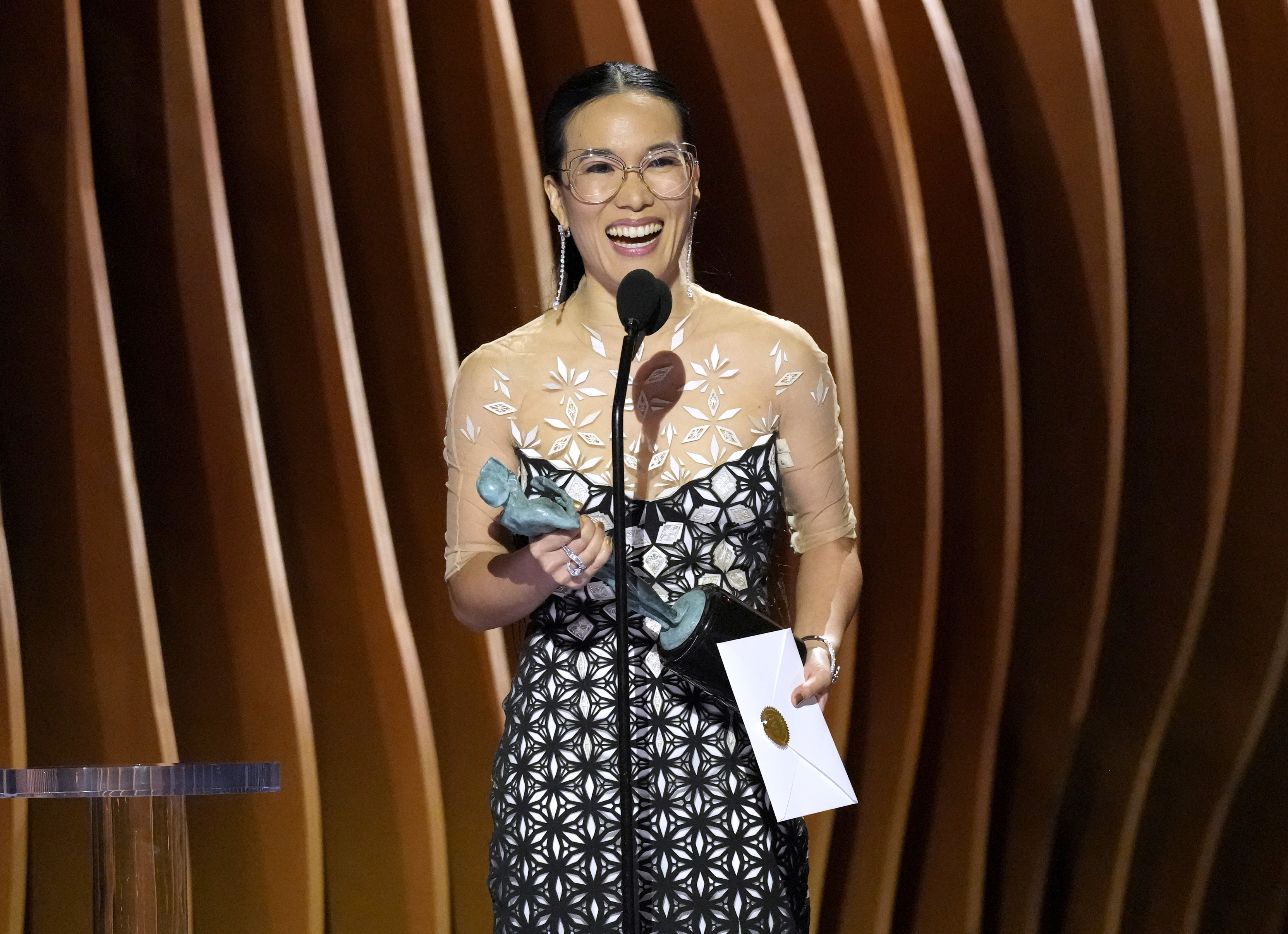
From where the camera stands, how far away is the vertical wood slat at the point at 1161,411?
306 centimetres

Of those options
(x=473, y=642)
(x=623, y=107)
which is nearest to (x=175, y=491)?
(x=473, y=642)

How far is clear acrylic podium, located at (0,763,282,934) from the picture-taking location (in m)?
1.29

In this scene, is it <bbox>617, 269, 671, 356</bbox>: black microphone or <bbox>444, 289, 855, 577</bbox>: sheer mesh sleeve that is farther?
<bbox>444, 289, 855, 577</bbox>: sheer mesh sleeve

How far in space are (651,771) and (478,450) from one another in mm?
458

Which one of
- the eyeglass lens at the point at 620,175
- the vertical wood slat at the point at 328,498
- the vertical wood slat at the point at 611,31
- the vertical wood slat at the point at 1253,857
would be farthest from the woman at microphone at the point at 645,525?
the vertical wood slat at the point at 1253,857

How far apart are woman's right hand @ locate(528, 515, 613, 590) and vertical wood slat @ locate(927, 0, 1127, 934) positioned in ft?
6.67

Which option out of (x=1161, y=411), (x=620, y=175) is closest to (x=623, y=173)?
(x=620, y=175)

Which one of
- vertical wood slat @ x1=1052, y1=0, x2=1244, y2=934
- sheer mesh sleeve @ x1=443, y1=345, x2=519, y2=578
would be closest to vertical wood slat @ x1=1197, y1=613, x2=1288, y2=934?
vertical wood slat @ x1=1052, y1=0, x2=1244, y2=934

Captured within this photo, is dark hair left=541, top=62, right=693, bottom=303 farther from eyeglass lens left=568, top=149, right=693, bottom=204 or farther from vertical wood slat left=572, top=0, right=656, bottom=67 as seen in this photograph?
vertical wood slat left=572, top=0, right=656, bottom=67

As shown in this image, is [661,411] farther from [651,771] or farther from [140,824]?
[140,824]

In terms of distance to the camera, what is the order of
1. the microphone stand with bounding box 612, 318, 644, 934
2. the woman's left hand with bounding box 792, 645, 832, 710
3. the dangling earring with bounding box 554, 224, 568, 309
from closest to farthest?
the microphone stand with bounding box 612, 318, 644, 934
the woman's left hand with bounding box 792, 645, 832, 710
the dangling earring with bounding box 554, 224, 568, 309

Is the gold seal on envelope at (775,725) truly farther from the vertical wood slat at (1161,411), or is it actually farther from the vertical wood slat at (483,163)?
the vertical wood slat at (1161,411)

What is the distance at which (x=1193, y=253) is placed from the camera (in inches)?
122

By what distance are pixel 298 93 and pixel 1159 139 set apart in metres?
2.00
